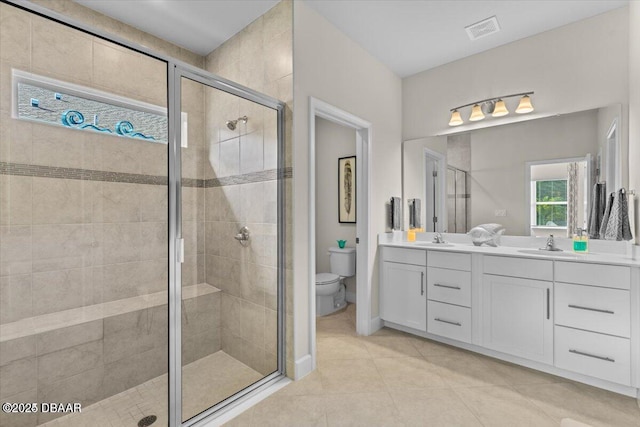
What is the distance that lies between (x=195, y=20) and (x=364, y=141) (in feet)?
5.68

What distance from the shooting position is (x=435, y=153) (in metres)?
3.20

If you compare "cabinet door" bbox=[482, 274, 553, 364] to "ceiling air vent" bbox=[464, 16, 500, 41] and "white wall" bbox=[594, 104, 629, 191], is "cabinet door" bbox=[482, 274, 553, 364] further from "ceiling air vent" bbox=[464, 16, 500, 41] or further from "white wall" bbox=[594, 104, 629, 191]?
"ceiling air vent" bbox=[464, 16, 500, 41]

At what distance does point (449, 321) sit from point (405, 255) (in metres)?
0.67

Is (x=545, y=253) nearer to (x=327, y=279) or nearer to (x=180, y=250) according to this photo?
(x=327, y=279)

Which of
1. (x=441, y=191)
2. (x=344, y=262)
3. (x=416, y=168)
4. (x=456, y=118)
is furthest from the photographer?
(x=344, y=262)

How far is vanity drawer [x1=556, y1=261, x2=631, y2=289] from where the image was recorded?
192cm

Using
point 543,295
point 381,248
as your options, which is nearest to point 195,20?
point 381,248

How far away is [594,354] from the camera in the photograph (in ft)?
6.57

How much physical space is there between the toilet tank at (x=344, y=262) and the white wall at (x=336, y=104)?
28.4 inches

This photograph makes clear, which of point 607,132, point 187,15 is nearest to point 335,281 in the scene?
point 607,132

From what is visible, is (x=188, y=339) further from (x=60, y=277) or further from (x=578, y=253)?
(x=578, y=253)

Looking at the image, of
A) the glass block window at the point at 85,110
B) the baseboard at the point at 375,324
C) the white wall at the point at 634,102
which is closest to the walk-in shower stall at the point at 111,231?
the glass block window at the point at 85,110

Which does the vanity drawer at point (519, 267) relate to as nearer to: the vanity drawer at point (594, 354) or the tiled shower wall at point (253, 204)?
the vanity drawer at point (594, 354)

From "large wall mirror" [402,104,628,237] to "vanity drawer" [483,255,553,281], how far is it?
523 millimetres
